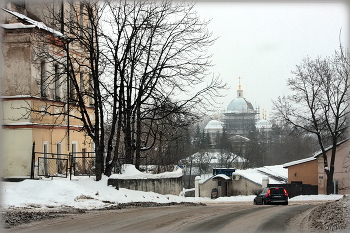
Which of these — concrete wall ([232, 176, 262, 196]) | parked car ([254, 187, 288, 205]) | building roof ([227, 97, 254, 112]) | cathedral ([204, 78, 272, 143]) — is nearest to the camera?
parked car ([254, 187, 288, 205])

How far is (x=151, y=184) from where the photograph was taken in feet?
66.1

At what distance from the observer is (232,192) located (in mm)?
61844

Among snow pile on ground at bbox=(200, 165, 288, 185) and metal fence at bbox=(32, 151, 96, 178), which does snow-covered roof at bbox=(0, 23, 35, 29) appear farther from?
snow pile on ground at bbox=(200, 165, 288, 185)

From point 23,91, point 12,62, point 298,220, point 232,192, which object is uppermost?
point 12,62

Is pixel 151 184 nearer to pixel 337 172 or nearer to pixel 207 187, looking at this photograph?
pixel 337 172

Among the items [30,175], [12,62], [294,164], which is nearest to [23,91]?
[12,62]

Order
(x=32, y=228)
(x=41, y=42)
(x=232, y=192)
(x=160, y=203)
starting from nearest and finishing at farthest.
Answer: (x=32, y=228) < (x=160, y=203) < (x=41, y=42) < (x=232, y=192)

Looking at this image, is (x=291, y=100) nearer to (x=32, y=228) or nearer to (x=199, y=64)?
(x=199, y=64)

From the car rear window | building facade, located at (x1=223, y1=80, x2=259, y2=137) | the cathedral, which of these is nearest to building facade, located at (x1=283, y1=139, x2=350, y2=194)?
the car rear window

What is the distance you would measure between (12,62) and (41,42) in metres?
1.57

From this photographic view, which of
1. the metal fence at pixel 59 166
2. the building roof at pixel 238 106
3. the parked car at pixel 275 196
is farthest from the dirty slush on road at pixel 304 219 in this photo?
the building roof at pixel 238 106

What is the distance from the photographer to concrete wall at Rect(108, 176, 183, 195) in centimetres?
1944

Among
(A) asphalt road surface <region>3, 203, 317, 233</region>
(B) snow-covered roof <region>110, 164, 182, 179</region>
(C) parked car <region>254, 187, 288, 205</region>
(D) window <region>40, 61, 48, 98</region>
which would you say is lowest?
(C) parked car <region>254, 187, 288, 205</region>

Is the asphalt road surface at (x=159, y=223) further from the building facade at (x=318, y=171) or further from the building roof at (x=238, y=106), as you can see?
the building roof at (x=238, y=106)
